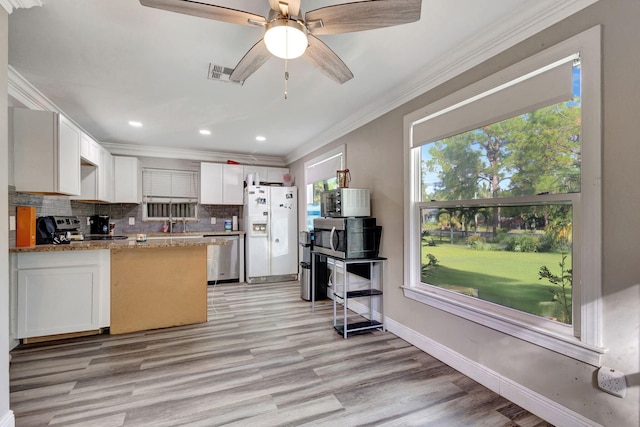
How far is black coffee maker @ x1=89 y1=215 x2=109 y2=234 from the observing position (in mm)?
4828

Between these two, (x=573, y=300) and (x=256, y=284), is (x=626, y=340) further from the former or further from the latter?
(x=256, y=284)

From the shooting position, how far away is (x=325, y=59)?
1812 mm

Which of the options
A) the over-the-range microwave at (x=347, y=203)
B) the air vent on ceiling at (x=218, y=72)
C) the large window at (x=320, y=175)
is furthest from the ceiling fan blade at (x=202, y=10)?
the large window at (x=320, y=175)

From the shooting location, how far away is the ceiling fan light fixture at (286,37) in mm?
1486

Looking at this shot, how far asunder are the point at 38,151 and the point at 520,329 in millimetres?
4042

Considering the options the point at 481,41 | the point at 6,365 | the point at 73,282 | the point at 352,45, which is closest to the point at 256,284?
the point at 73,282

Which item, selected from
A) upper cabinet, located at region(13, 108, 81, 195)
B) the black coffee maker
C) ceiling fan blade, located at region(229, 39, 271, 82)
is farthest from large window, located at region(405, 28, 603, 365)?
the black coffee maker

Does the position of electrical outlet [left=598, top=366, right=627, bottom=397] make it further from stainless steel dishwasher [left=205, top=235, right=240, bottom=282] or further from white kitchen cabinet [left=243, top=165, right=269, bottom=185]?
white kitchen cabinet [left=243, top=165, right=269, bottom=185]

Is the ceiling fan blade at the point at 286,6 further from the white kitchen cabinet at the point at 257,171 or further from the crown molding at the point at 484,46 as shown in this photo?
the white kitchen cabinet at the point at 257,171

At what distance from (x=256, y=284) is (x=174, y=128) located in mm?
2810

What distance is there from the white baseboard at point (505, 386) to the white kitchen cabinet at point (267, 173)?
12.9ft

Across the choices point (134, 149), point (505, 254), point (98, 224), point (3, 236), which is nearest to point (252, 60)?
point (3, 236)

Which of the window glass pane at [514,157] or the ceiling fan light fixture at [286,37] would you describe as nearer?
the ceiling fan light fixture at [286,37]

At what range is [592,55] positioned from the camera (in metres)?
1.53
